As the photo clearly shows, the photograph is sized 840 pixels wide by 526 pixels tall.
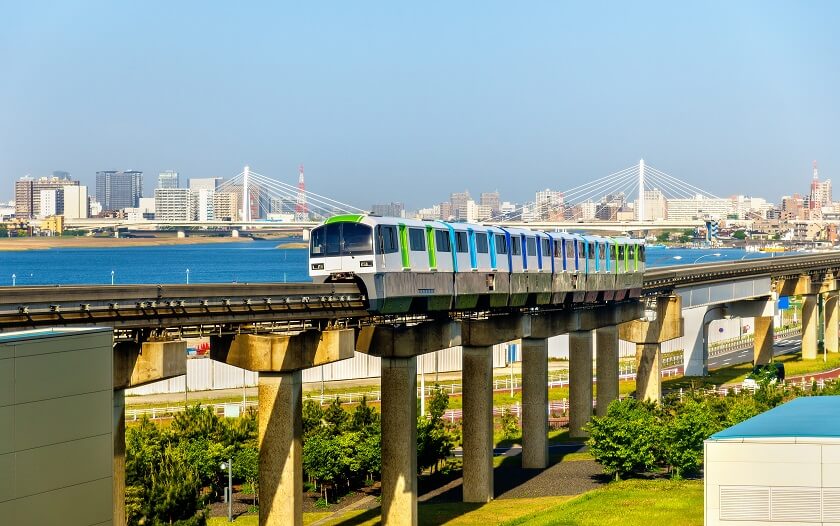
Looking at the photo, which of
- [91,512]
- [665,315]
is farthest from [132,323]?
[665,315]

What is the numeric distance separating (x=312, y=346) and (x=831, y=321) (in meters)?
102

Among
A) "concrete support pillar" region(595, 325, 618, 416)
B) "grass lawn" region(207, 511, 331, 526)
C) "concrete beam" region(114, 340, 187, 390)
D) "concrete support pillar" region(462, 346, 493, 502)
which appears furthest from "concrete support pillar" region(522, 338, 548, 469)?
"concrete beam" region(114, 340, 187, 390)

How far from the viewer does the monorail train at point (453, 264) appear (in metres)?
46.4

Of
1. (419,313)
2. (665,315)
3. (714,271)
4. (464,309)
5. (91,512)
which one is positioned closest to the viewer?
(91,512)

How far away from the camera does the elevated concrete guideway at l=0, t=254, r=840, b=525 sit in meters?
36.5

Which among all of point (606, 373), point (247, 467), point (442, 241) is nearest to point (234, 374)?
point (606, 373)

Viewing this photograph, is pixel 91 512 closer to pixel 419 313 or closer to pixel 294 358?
pixel 294 358

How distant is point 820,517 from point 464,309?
24.7 meters

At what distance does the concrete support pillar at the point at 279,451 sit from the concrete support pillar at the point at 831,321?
98.3m

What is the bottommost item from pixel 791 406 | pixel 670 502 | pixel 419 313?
pixel 670 502

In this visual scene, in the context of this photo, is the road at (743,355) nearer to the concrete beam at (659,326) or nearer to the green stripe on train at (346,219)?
the concrete beam at (659,326)

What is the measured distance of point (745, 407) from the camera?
66688mm

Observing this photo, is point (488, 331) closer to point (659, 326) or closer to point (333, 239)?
point (333, 239)

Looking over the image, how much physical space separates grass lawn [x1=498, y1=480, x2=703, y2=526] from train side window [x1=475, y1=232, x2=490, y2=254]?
10626 mm
